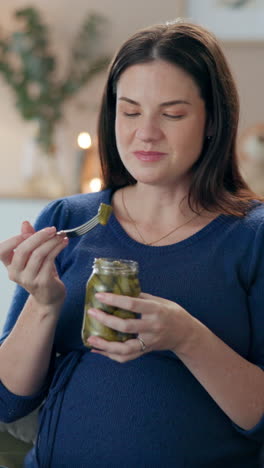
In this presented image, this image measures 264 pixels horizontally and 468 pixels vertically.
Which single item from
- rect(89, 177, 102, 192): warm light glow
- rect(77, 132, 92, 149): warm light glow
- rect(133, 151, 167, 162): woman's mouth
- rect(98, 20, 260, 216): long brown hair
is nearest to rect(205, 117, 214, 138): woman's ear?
rect(98, 20, 260, 216): long brown hair

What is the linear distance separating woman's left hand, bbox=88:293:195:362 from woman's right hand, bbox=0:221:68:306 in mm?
159

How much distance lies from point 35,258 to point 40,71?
2.33m

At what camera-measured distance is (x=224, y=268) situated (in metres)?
1.38

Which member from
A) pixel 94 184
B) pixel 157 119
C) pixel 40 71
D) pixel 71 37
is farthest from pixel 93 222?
pixel 71 37

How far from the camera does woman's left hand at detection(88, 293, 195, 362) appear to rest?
105cm

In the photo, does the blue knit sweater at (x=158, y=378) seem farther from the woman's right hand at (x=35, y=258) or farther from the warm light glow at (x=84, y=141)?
the warm light glow at (x=84, y=141)

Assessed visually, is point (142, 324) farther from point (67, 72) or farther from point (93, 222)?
point (67, 72)

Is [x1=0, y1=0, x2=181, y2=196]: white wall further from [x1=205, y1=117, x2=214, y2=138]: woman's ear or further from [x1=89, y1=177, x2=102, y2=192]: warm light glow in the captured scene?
[x1=205, y1=117, x2=214, y2=138]: woman's ear

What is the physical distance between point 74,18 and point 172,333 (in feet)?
8.77

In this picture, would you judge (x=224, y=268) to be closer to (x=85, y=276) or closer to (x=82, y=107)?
(x=85, y=276)

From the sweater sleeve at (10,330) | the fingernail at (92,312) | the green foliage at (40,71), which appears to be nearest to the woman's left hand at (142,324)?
the fingernail at (92,312)

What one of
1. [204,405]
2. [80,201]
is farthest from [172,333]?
[80,201]

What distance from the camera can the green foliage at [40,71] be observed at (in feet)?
11.1

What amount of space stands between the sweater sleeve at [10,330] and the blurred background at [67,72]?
176cm
